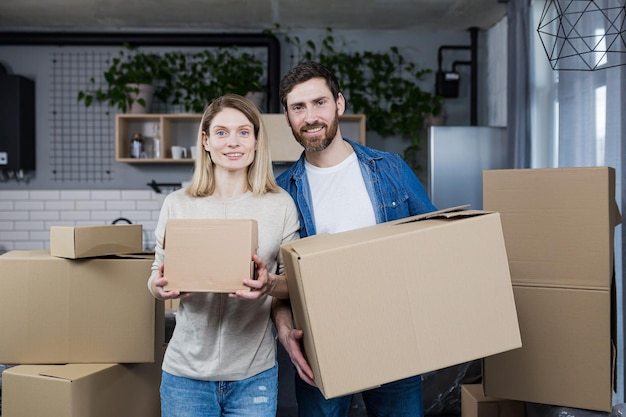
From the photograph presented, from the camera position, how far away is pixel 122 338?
1740 mm

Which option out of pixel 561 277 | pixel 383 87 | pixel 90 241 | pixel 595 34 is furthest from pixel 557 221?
pixel 383 87

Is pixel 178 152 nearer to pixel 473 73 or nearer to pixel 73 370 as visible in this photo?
pixel 473 73

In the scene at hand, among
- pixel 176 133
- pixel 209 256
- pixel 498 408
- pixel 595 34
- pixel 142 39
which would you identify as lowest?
pixel 498 408

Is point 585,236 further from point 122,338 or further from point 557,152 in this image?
point 557,152

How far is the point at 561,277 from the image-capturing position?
1467mm

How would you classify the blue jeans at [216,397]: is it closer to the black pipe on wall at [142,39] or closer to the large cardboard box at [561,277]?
the large cardboard box at [561,277]

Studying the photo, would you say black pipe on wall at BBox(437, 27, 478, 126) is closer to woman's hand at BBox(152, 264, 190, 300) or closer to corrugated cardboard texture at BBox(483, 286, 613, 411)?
corrugated cardboard texture at BBox(483, 286, 613, 411)

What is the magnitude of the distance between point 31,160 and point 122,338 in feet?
11.3

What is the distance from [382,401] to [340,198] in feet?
1.77

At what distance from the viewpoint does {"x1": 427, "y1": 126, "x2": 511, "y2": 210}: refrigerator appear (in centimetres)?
397

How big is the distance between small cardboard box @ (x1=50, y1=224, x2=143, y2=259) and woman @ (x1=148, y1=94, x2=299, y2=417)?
0.37m

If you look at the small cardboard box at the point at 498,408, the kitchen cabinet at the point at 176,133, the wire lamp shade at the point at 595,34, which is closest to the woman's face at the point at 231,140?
the small cardboard box at the point at 498,408

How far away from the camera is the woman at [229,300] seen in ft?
4.42

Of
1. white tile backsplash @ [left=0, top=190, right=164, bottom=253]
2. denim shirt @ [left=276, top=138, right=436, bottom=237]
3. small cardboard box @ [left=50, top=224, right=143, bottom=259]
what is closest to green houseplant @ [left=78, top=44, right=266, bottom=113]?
white tile backsplash @ [left=0, top=190, right=164, bottom=253]
